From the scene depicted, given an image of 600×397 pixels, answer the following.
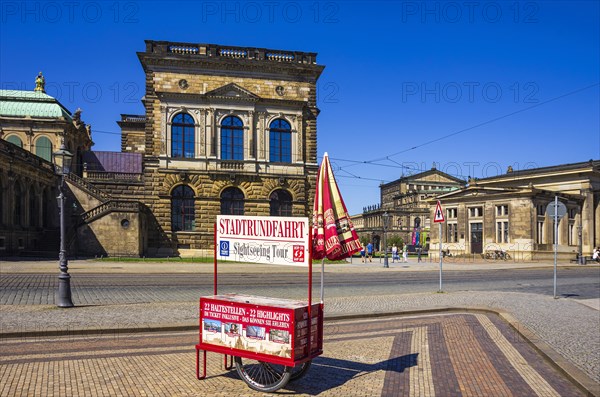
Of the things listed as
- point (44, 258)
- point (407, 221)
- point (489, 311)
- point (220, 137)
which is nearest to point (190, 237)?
point (220, 137)

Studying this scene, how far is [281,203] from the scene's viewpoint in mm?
45156

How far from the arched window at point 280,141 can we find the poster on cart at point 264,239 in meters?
37.5

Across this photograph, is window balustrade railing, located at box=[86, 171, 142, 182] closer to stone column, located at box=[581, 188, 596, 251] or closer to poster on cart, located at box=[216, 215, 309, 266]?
poster on cart, located at box=[216, 215, 309, 266]

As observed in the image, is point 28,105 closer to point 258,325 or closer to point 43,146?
point 43,146

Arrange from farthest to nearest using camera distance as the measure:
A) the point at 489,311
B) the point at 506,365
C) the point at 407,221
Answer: the point at 407,221, the point at 489,311, the point at 506,365

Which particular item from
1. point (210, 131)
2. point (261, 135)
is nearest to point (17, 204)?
point (210, 131)

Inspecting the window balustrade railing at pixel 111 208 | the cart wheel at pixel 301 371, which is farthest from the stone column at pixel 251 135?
the cart wheel at pixel 301 371

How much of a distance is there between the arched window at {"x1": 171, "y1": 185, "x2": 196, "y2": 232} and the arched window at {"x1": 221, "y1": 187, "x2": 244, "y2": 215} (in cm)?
268

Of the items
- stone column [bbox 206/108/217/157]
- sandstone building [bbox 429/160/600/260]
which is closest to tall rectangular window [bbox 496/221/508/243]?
sandstone building [bbox 429/160/600/260]

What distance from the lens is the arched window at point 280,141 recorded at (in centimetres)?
4531

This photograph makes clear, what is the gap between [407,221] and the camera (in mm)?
119875

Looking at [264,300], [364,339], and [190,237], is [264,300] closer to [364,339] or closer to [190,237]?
[364,339]

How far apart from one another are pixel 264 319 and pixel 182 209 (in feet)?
124

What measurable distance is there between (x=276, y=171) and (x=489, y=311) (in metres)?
32.1
